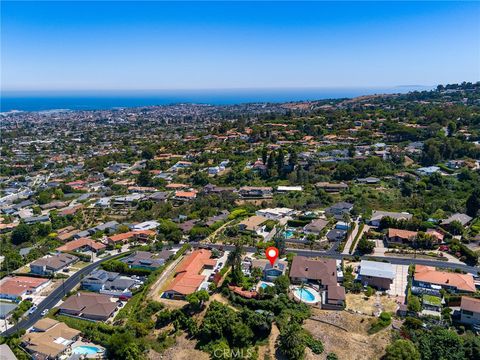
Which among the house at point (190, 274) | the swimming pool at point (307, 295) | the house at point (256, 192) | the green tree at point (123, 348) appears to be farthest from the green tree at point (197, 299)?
the house at point (256, 192)

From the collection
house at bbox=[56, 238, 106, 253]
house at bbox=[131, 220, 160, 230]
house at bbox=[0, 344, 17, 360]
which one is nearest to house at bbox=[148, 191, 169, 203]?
house at bbox=[131, 220, 160, 230]

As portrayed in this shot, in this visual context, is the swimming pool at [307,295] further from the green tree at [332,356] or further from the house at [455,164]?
the house at [455,164]

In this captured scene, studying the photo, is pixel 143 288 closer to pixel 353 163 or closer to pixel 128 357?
pixel 128 357

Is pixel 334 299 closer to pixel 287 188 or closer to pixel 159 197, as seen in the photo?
pixel 287 188

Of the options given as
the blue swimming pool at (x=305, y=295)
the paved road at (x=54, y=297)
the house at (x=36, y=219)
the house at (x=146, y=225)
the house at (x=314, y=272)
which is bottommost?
the paved road at (x=54, y=297)

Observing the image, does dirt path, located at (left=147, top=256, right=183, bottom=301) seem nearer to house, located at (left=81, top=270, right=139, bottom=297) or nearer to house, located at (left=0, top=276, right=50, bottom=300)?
house, located at (left=81, top=270, right=139, bottom=297)

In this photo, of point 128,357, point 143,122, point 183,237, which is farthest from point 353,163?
point 143,122
